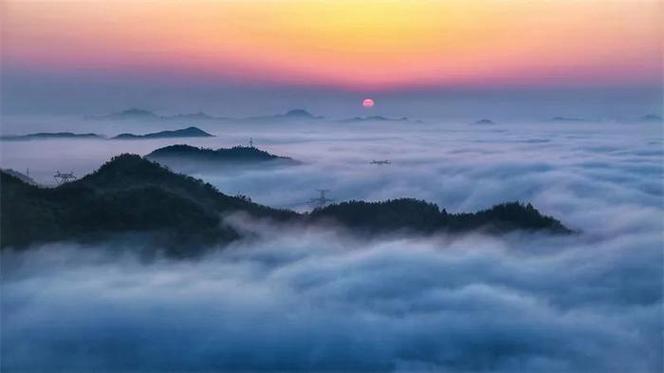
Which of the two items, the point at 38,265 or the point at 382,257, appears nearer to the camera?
the point at 38,265

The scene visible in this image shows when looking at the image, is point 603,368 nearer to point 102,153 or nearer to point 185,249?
point 185,249

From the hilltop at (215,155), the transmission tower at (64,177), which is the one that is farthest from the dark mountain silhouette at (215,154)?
the transmission tower at (64,177)

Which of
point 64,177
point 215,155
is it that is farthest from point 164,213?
point 215,155

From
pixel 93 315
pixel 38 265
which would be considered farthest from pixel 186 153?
pixel 93 315

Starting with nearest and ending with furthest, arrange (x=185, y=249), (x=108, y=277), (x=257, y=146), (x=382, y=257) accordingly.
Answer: (x=108, y=277)
(x=185, y=249)
(x=382, y=257)
(x=257, y=146)

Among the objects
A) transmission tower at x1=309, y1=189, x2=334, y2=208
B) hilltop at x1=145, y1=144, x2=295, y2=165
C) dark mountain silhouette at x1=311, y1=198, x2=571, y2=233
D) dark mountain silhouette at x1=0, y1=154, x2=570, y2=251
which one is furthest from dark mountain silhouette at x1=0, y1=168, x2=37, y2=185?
transmission tower at x1=309, y1=189, x2=334, y2=208

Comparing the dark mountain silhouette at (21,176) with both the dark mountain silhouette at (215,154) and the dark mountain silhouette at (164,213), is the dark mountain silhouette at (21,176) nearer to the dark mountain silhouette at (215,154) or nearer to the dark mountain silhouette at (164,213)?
the dark mountain silhouette at (164,213)

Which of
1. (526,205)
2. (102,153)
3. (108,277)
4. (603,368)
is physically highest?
(102,153)

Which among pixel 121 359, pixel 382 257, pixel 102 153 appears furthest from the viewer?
pixel 102 153
